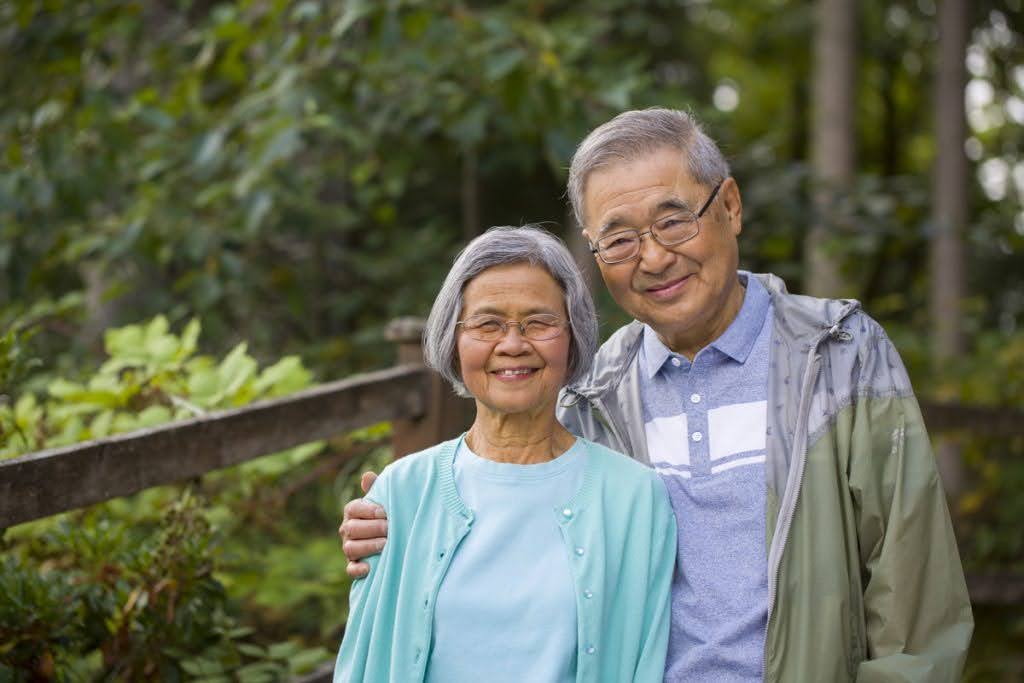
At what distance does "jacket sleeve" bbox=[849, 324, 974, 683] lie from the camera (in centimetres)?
178

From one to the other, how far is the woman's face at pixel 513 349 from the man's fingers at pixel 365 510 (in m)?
0.29

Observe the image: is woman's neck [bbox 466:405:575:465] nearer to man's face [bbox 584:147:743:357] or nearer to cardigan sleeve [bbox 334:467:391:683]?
cardigan sleeve [bbox 334:467:391:683]

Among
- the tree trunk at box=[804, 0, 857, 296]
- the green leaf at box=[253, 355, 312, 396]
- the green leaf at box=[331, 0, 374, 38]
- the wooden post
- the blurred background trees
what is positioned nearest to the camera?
the green leaf at box=[253, 355, 312, 396]

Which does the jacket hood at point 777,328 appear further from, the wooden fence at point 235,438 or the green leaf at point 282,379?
the green leaf at point 282,379

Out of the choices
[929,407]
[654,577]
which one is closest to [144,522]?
[654,577]

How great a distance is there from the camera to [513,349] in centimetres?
187

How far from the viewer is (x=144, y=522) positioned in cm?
324

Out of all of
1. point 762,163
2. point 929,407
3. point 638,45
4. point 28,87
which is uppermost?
point 638,45

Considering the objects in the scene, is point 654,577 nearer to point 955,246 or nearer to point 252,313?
point 252,313

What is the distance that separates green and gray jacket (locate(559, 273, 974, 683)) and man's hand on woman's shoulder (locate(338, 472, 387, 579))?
28.9 inches

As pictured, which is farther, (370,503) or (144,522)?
(144,522)

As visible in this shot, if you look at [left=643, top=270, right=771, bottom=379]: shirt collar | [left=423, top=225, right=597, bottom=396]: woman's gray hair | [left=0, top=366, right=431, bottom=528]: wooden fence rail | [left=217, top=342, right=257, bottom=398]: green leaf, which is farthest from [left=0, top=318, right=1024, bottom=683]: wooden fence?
[left=643, top=270, right=771, bottom=379]: shirt collar

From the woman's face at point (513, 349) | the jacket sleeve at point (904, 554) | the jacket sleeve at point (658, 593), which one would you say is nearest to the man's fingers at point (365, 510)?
the woman's face at point (513, 349)

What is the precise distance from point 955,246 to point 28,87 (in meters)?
5.82
